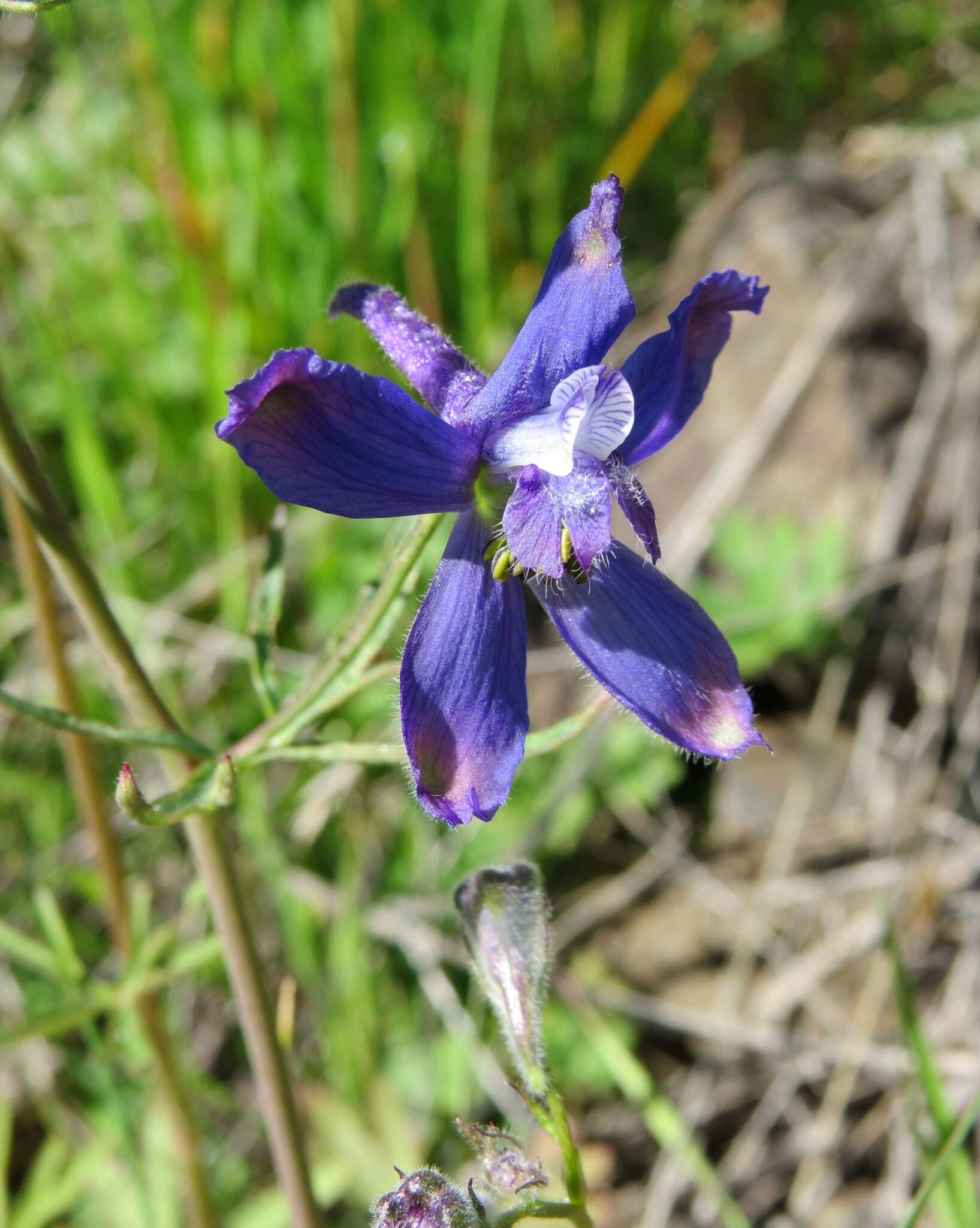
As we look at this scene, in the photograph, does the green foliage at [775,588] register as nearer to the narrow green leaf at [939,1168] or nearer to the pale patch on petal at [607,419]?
the narrow green leaf at [939,1168]

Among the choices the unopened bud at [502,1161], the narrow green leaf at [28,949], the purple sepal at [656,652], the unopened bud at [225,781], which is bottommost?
the unopened bud at [502,1161]

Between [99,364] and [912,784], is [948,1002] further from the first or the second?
[99,364]

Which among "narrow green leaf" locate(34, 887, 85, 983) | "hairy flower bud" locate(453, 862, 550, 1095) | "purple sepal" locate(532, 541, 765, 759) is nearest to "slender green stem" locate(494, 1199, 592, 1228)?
"hairy flower bud" locate(453, 862, 550, 1095)

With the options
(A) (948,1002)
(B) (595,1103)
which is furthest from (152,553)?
(A) (948,1002)

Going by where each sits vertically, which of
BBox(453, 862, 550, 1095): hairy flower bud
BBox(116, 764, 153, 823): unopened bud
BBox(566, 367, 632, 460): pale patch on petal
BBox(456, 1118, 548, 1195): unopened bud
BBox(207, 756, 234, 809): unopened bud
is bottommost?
BBox(456, 1118, 548, 1195): unopened bud

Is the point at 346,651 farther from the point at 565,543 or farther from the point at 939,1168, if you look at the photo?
the point at 939,1168

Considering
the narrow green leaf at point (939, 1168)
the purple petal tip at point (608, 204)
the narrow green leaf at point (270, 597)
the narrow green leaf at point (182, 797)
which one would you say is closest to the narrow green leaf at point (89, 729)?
the narrow green leaf at point (182, 797)

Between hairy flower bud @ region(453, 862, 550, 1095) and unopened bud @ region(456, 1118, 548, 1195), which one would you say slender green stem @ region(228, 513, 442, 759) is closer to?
hairy flower bud @ region(453, 862, 550, 1095)
